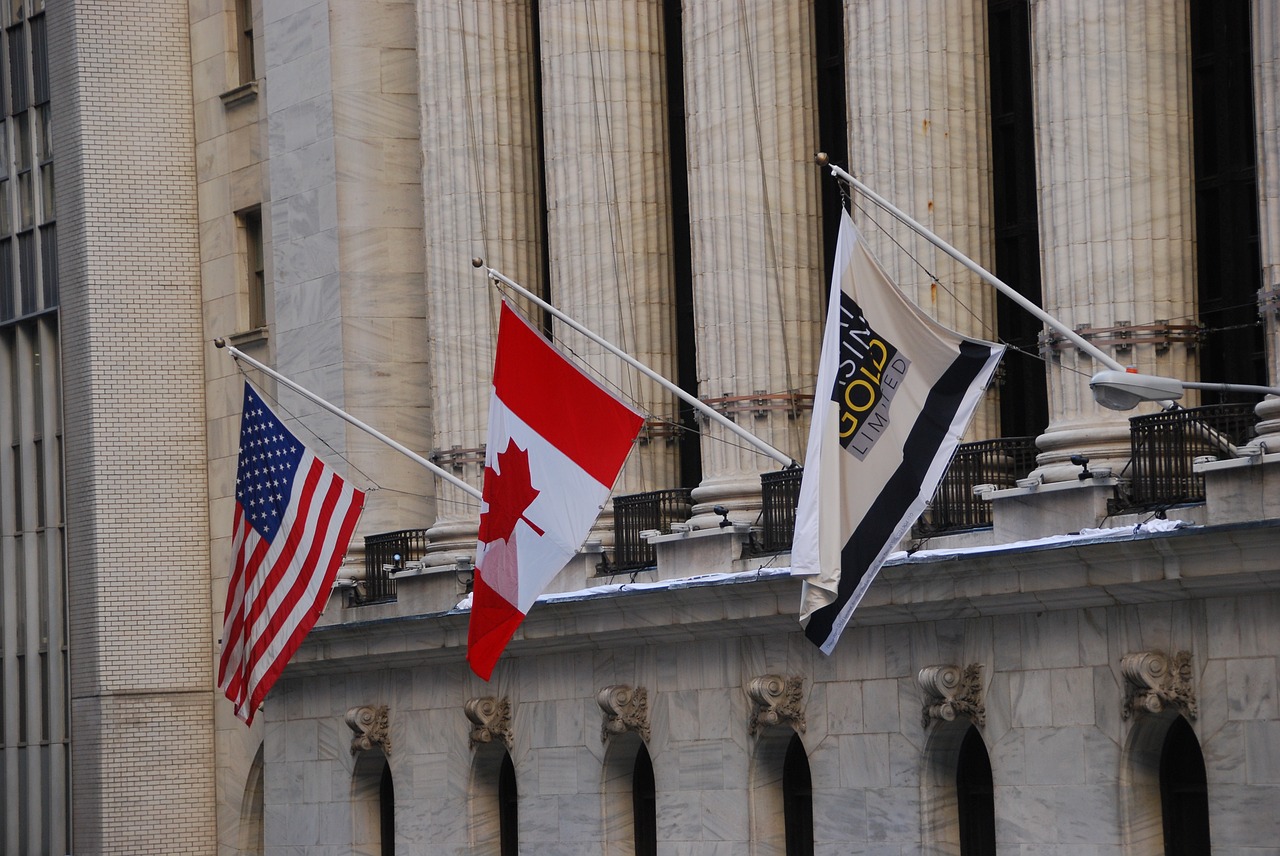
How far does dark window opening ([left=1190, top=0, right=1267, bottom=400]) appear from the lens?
32656 millimetres

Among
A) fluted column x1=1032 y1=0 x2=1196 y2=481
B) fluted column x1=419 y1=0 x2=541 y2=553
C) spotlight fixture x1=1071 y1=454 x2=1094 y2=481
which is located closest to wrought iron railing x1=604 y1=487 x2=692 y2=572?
fluted column x1=419 y1=0 x2=541 y2=553

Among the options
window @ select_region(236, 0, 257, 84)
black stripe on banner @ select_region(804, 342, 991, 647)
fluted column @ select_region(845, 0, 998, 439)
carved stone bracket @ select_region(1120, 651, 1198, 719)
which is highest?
window @ select_region(236, 0, 257, 84)

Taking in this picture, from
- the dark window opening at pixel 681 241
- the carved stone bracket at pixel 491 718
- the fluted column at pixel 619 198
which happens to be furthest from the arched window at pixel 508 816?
the dark window opening at pixel 681 241

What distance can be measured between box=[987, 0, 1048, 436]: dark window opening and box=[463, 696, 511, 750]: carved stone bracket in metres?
8.73

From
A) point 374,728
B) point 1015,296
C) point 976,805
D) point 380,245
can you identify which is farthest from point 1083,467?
point 380,245

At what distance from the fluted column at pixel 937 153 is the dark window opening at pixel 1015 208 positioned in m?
A: 0.87

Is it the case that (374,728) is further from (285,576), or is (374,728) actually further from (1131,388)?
(1131,388)

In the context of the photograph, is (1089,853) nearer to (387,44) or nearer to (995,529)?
(995,529)

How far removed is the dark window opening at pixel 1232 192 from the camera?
32.7 meters

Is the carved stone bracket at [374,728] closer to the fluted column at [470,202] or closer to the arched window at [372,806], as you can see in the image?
the arched window at [372,806]

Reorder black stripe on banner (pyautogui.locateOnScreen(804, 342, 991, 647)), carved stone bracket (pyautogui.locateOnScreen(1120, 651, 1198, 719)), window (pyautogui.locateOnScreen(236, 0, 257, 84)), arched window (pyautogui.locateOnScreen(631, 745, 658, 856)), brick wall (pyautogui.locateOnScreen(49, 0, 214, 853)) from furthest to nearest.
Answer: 1. window (pyautogui.locateOnScreen(236, 0, 257, 84))
2. brick wall (pyautogui.locateOnScreen(49, 0, 214, 853))
3. arched window (pyautogui.locateOnScreen(631, 745, 658, 856))
4. carved stone bracket (pyautogui.locateOnScreen(1120, 651, 1198, 719))
5. black stripe on banner (pyautogui.locateOnScreen(804, 342, 991, 647))

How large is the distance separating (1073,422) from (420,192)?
671 inches

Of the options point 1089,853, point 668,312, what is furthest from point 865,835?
point 668,312

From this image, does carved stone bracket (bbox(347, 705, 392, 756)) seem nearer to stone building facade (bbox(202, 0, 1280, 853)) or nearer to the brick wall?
stone building facade (bbox(202, 0, 1280, 853))
